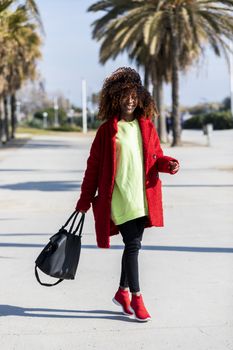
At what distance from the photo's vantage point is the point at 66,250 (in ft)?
16.2

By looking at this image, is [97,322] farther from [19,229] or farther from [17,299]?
[19,229]

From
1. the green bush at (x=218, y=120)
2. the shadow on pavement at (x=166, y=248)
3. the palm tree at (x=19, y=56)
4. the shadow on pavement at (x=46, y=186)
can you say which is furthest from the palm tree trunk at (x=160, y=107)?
the shadow on pavement at (x=166, y=248)

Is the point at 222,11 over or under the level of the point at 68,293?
over

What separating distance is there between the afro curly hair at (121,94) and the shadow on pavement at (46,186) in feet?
28.0

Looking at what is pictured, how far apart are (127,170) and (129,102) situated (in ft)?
1.45

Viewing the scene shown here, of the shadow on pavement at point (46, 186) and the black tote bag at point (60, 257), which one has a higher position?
the black tote bag at point (60, 257)

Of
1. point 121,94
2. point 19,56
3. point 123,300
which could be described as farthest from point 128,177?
point 19,56

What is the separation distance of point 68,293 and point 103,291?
0.86ft

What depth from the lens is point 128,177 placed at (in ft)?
16.2

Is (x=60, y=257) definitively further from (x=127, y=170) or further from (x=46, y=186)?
(x=46, y=186)

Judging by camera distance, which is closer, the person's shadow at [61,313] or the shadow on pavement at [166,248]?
the person's shadow at [61,313]

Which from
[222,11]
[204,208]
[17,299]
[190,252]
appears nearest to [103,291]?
[17,299]

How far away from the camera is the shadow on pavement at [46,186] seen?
13.7 meters

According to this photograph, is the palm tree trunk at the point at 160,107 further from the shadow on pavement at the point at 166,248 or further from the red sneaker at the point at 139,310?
the red sneaker at the point at 139,310
